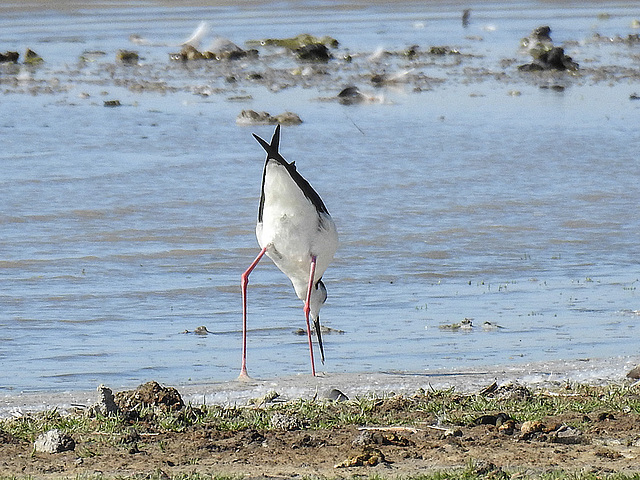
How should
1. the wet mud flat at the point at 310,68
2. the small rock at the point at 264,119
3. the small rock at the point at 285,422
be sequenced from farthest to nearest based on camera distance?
the wet mud flat at the point at 310,68, the small rock at the point at 264,119, the small rock at the point at 285,422

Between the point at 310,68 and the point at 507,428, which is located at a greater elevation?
the point at 310,68

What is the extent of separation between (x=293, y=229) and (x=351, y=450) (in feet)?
8.76

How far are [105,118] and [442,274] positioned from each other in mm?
9016

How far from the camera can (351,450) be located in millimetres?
5523

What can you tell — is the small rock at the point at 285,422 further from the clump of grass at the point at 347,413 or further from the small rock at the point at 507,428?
the small rock at the point at 507,428

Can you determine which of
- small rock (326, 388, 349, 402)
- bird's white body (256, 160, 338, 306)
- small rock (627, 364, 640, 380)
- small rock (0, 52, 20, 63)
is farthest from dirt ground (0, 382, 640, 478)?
small rock (0, 52, 20, 63)

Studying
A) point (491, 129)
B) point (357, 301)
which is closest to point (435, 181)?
point (491, 129)

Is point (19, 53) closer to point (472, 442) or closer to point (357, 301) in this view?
point (357, 301)

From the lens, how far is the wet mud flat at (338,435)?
532 centimetres

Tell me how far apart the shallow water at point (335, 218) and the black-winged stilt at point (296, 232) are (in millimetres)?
389

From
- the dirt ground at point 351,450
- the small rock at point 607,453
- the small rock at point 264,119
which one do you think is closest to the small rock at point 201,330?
the dirt ground at point 351,450

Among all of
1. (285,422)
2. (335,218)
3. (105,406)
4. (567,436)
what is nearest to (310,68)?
(335,218)

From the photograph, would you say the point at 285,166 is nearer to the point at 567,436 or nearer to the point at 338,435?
the point at 338,435

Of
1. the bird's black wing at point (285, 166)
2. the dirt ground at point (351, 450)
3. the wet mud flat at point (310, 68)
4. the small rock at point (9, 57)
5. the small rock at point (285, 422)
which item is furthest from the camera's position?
the small rock at point (9, 57)
